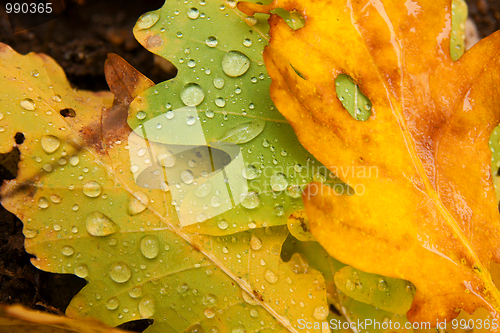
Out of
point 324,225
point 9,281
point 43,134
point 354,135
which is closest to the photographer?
point 324,225

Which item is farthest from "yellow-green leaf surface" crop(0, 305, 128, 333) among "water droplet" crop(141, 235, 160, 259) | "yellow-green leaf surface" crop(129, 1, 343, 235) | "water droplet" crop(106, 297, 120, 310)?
"yellow-green leaf surface" crop(129, 1, 343, 235)

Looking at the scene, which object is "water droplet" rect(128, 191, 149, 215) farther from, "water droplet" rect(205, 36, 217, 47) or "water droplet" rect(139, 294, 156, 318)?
"water droplet" rect(205, 36, 217, 47)

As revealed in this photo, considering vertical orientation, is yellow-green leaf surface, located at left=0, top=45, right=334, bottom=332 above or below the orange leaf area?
below

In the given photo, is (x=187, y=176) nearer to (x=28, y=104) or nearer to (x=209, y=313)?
(x=209, y=313)

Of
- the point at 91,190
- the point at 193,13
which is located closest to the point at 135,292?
the point at 91,190

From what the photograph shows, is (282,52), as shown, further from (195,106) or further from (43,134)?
(43,134)

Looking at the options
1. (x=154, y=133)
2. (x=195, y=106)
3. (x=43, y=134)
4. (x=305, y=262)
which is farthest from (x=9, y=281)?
(x=305, y=262)

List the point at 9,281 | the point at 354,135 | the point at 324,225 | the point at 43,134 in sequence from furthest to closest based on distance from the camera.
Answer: the point at 9,281 < the point at 43,134 < the point at 354,135 < the point at 324,225
